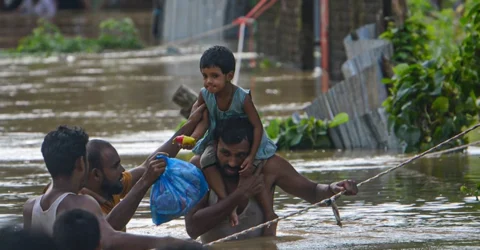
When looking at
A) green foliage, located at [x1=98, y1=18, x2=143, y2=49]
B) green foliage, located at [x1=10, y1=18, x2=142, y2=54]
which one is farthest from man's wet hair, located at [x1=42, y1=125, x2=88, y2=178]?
green foliage, located at [x1=98, y1=18, x2=143, y2=49]

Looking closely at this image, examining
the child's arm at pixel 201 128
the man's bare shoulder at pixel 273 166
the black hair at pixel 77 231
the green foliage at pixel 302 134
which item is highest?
the child's arm at pixel 201 128

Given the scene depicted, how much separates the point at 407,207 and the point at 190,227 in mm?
1727

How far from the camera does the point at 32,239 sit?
399cm

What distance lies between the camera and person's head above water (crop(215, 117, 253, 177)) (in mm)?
6418

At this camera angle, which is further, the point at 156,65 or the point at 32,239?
the point at 156,65

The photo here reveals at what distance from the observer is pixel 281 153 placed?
34.3 feet

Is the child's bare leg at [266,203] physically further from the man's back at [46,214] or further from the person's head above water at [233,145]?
the man's back at [46,214]

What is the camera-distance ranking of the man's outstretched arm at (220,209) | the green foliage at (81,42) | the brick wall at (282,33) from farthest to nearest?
the green foliage at (81,42)
the brick wall at (282,33)
the man's outstretched arm at (220,209)

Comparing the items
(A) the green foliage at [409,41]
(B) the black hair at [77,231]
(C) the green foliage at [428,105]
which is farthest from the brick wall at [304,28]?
(B) the black hair at [77,231]

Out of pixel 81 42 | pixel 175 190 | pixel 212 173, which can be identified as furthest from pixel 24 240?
pixel 81 42

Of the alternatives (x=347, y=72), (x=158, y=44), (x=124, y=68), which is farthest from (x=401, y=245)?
(x=158, y=44)

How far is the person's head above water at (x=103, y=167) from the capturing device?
19.9ft

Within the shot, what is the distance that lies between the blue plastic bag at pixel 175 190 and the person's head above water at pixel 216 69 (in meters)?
0.50

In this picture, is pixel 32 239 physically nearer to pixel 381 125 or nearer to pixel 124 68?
pixel 381 125
